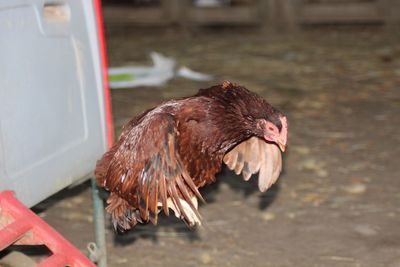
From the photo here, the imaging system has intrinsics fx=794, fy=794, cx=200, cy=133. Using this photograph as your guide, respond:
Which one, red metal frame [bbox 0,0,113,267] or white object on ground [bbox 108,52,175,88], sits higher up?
red metal frame [bbox 0,0,113,267]

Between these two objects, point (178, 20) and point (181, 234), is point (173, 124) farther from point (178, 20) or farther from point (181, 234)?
point (178, 20)

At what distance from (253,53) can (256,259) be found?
4.77 meters

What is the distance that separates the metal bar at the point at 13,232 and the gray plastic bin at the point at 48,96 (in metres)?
0.11

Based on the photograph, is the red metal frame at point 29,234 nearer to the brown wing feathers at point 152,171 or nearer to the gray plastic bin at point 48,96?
the gray plastic bin at point 48,96

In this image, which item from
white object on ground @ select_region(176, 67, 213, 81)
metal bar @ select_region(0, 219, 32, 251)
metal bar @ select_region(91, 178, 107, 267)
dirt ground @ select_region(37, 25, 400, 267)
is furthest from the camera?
white object on ground @ select_region(176, 67, 213, 81)

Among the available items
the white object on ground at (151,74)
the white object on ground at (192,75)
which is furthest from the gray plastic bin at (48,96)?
the white object on ground at (192,75)

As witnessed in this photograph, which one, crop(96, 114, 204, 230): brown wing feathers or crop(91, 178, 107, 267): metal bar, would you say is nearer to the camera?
crop(96, 114, 204, 230): brown wing feathers

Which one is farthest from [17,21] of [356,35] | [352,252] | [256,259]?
[356,35]

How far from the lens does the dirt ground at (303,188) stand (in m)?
3.56

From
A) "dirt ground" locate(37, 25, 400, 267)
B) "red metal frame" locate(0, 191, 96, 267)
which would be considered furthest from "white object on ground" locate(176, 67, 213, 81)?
"red metal frame" locate(0, 191, 96, 267)

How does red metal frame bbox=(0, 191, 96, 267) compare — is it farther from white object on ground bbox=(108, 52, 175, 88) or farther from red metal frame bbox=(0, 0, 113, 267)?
white object on ground bbox=(108, 52, 175, 88)

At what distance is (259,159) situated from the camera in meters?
3.01

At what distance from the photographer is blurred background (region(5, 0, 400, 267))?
11.9 ft

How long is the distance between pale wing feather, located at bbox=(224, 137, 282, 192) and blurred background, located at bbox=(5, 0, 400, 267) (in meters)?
0.59
